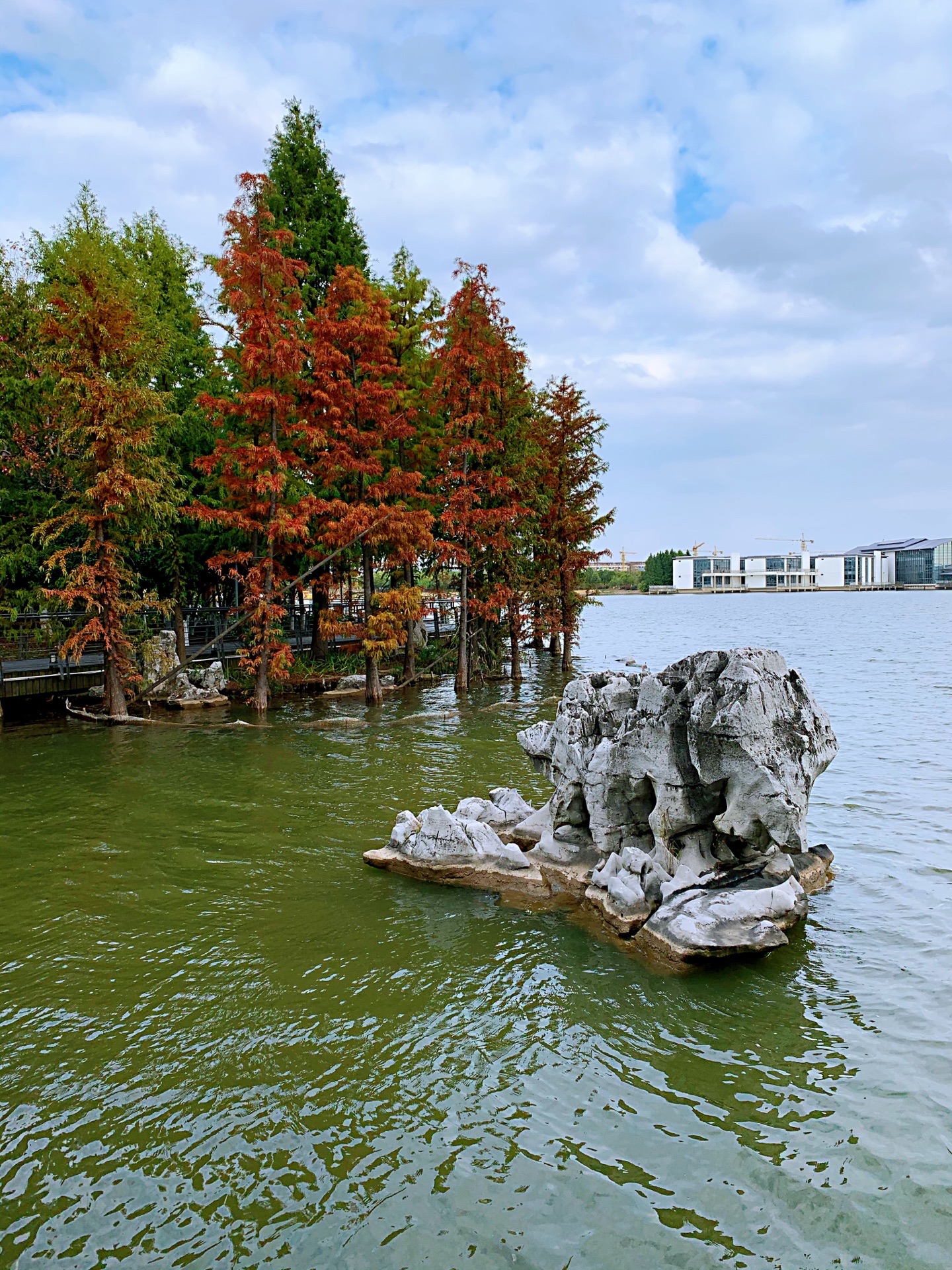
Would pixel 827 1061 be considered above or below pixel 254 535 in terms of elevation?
below

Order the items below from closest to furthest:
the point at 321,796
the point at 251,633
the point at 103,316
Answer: the point at 321,796 < the point at 103,316 < the point at 251,633

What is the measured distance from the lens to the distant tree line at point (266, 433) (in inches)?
739

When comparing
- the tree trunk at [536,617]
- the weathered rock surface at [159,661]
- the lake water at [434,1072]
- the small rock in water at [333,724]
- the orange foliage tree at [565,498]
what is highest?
the orange foliage tree at [565,498]

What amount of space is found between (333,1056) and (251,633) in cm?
1821

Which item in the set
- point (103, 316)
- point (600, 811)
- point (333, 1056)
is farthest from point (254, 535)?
point (333, 1056)

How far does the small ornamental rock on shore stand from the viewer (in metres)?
7.29

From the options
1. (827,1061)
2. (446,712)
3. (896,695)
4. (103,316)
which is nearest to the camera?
(827,1061)

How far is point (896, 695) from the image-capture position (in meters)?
24.2

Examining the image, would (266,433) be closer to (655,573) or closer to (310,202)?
(310,202)

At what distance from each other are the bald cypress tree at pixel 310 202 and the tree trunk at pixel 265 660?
426 inches

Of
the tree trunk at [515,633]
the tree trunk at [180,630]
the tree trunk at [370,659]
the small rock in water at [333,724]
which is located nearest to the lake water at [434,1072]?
the small rock in water at [333,724]

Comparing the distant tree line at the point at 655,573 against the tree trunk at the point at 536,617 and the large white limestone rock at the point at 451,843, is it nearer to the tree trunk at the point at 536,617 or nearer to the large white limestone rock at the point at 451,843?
the tree trunk at the point at 536,617

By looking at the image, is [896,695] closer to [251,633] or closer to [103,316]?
[251,633]

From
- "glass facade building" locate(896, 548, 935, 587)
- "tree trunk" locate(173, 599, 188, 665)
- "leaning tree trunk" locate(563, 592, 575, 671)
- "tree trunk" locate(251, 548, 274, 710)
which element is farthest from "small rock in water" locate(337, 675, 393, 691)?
"glass facade building" locate(896, 548, 935, 587)
